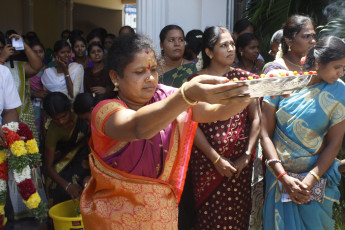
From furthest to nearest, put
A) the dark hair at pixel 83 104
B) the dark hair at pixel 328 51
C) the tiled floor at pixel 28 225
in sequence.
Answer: the tiled floor at pixel 28 225, the dark hair at pixel 83 104, the dark hair at pixel 328 51

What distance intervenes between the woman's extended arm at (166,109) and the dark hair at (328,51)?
5.18ft

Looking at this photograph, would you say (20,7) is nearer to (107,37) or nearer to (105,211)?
(107,37)

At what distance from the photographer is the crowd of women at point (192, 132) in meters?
2.09

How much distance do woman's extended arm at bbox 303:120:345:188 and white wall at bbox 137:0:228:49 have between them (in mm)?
2539

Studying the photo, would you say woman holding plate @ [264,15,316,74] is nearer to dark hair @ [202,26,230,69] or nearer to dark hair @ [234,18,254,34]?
dark hair @ [202,26,230,69]

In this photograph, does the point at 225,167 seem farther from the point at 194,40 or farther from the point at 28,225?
the point at 28,225

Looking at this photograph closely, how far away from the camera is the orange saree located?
83.0 inches

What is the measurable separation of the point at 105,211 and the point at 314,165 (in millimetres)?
1628

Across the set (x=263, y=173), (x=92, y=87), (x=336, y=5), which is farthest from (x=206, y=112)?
(x=336, y=5)

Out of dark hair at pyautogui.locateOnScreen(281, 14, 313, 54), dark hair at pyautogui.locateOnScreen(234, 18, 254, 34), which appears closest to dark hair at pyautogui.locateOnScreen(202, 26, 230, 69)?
dark hair at pyautogui.locateOnScreen(281, 14, 313, 54)

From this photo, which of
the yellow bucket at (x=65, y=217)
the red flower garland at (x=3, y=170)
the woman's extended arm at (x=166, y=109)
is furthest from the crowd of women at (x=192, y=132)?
the red flower garland at (x=3, y=170)

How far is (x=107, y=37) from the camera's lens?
648cm

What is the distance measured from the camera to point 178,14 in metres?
5.35

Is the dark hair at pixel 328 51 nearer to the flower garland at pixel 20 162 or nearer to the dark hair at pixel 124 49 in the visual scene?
the dark hair at pixel 124 49
